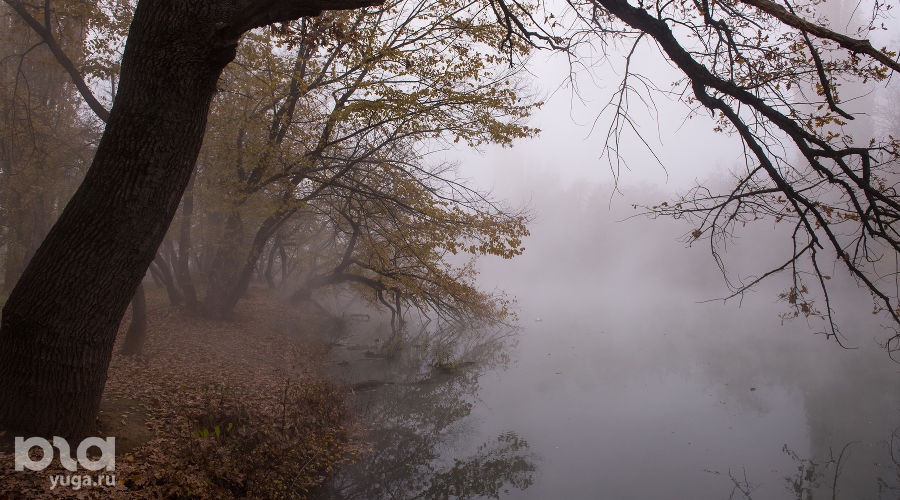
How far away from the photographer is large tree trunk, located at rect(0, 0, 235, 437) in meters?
3.27

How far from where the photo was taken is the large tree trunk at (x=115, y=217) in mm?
3266

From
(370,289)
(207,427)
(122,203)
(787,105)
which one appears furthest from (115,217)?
(370,289)

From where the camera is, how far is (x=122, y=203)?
10.9ft

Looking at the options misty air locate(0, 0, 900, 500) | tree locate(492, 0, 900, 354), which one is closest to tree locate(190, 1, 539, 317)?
misty air locate(0, 0, 900, 500)

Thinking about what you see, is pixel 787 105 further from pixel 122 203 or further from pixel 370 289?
pixel 370 289

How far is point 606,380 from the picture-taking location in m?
12.6

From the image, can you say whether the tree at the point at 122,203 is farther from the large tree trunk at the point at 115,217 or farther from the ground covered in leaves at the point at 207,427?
the ground covered in leaves at the point at 207,427

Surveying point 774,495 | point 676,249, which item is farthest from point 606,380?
point 676,249

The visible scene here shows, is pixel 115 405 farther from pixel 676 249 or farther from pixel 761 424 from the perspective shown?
pixel 676 249

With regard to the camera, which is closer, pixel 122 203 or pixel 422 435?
pixel 122 203

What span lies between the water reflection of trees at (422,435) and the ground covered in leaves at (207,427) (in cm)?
57

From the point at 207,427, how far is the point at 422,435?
12.4 ft

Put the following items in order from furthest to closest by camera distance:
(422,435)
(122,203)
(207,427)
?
1. (422,435)
2. (207,427)
3. (122,203)

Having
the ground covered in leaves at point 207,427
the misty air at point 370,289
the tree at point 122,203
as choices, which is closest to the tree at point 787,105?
the misty air at point 370,289
